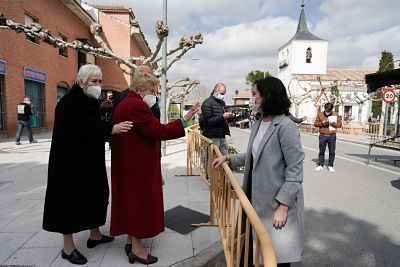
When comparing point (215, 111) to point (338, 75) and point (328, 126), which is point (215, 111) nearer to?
point (328, 126)

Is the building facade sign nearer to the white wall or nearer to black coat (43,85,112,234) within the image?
black coat (43,85,112,234)

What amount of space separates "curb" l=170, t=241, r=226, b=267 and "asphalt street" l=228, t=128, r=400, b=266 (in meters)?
0.85

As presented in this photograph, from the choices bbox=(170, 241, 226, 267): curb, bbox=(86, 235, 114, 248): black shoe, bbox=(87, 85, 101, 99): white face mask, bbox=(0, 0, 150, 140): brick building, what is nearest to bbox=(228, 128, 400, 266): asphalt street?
bbox=(170, 241, 226, 267): curb

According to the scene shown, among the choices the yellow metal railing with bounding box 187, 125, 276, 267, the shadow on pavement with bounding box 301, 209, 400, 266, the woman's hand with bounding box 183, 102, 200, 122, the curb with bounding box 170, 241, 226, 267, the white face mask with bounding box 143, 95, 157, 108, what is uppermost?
the white face mask with bounding box 143, 95, 157, 108

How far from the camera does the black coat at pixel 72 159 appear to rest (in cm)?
274

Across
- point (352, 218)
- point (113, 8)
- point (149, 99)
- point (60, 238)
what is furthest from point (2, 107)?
point (113, 8)

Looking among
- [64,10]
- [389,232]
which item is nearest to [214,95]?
[389,232]

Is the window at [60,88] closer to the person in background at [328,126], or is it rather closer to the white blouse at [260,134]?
the person in background at [328,126]

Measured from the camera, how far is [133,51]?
28.9 metres

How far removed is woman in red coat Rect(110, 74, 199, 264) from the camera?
8.82 ft

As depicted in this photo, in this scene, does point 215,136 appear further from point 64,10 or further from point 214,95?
point 64,10

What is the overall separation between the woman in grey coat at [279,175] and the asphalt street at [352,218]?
1.21m

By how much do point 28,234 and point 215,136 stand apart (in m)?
3.26

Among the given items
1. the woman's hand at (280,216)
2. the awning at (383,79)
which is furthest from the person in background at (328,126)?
the woman's hand at (280,216)
